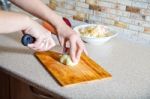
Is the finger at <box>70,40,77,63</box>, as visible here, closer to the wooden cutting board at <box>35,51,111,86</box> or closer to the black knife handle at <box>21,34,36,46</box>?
the wooden cutting board at <box>35,51,111,86</box>

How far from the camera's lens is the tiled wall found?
4.17ft

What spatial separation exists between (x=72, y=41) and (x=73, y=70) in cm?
12

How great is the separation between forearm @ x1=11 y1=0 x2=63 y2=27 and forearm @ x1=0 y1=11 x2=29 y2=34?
7.6 inches

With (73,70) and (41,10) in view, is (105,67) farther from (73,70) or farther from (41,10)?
(41,10)

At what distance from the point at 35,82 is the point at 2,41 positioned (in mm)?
393

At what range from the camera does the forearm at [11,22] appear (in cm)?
90

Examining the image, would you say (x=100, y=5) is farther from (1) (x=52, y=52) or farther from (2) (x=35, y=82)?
(2) (x=35, y=82)

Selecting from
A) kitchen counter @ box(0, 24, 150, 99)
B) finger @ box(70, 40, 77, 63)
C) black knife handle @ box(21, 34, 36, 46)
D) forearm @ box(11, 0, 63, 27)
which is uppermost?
forearm @ box(11, 0, 63, 27)

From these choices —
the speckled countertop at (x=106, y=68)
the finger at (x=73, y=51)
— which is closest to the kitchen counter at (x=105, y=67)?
the speckled countertop at (x=106, y=68)

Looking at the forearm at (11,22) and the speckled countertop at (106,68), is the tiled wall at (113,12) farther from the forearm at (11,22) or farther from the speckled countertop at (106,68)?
the forearm at (11,22)

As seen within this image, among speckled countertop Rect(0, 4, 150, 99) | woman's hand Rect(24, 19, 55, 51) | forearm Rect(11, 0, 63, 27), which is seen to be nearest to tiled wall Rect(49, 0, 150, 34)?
speckled countertop Rect(0, 4, 150, 99)

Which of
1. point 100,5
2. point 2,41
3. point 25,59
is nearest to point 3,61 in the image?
point 25,59

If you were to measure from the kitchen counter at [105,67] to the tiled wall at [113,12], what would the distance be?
80mm

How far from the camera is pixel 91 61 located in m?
1.09
